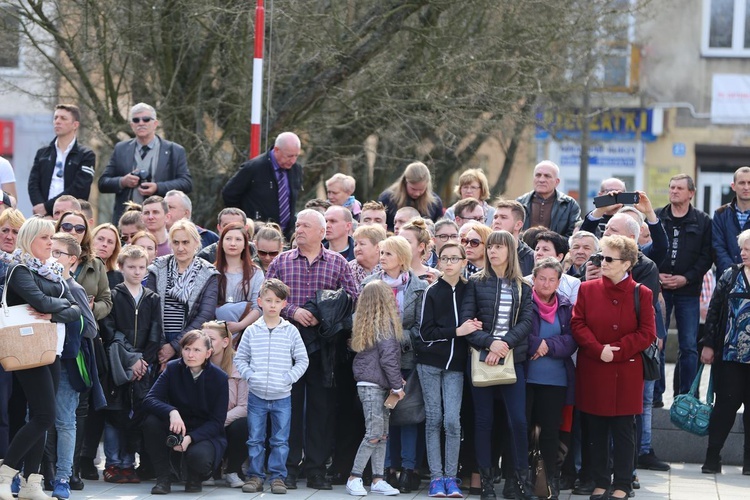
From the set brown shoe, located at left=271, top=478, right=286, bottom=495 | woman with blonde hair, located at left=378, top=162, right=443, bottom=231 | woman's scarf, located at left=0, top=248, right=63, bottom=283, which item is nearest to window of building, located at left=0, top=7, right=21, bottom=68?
woman with blonde hair, located at left=378, top=162, right=443, bottom=231

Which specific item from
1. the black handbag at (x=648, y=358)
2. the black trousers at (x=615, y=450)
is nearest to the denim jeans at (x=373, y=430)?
the black trousers at (x=615, y=450)

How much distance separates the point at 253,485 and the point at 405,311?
164 cm

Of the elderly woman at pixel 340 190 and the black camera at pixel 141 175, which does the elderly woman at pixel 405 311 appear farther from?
the black camera at pixel 141 175

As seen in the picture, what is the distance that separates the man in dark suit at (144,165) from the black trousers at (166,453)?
320cm

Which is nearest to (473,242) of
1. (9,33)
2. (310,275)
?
(310,275)

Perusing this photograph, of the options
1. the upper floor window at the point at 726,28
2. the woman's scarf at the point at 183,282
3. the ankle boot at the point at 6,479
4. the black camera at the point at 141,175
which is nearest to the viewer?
the ankle boot at the point at 6,479

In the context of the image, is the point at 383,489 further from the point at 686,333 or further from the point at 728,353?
the point at 686,333

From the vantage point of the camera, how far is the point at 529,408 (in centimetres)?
925

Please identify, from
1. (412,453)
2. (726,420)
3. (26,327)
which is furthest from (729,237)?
(26,327)

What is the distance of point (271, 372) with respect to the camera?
30.2 feet

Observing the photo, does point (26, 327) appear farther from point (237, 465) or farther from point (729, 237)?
point (729, 237)

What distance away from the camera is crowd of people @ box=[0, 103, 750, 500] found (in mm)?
8977

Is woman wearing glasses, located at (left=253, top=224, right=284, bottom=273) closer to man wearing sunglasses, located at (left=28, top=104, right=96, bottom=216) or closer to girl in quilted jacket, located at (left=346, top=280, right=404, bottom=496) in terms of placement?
girl in quilted jacket, located at (left=346, top=280, right=404, bottom=496)

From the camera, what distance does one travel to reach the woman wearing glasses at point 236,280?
383 inches
